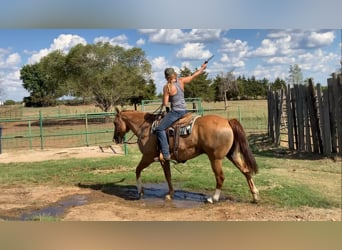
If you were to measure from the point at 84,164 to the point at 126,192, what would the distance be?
3249 millimetres

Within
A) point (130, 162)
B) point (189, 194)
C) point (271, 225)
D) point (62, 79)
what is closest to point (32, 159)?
point (130, 162)

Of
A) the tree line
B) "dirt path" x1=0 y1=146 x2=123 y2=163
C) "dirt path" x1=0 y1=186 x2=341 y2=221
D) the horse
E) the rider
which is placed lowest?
"dirt path" x1=0 y1=186 x2=341 y2=221

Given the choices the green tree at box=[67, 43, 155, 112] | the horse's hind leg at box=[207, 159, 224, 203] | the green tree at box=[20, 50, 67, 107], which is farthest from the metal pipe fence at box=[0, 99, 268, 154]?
the horse's hind leg at box=[207, 159, 224, 203]

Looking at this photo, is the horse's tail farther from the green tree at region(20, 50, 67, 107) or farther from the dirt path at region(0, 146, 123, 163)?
the green tree at region(20, 50, 67, 107)

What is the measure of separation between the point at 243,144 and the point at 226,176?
1.97 meters

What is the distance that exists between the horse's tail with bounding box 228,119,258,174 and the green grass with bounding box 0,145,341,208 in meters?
0.60

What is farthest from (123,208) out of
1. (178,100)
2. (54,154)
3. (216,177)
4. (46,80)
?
(46,80)

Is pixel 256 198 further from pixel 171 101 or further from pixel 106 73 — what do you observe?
pixel 106 73

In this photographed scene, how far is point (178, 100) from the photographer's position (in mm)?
5773

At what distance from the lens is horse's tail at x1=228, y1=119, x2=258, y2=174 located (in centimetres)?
570

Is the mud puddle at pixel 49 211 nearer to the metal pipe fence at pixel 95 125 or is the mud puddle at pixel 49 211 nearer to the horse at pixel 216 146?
the horse at pixel 216 146

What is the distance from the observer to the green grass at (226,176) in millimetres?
6021

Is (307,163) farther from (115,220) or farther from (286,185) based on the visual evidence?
(115,220)

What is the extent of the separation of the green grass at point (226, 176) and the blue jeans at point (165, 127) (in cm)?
127
